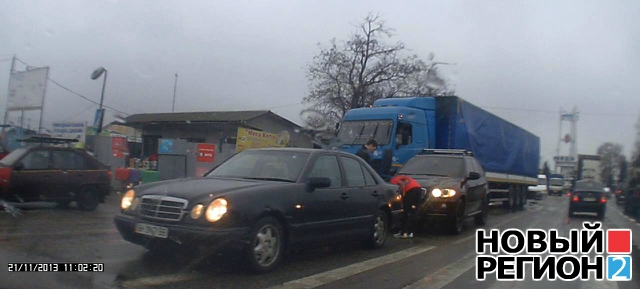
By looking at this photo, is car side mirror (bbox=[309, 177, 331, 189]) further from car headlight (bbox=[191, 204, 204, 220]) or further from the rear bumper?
the rear bumper

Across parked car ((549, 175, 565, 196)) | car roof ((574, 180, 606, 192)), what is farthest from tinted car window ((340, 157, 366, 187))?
parked car ((549, 175, 565, 196))

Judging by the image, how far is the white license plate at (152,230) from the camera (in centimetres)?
587

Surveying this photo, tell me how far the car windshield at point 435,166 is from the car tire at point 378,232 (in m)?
3.45

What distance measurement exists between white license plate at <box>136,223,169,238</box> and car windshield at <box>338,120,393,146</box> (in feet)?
29.9

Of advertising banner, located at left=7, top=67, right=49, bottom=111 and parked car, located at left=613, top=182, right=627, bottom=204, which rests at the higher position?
advertising banner, located at left=7, top=67, right=49, bottom=111

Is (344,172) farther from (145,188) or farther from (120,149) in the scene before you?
(120,149)

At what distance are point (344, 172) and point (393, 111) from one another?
22.8 feet

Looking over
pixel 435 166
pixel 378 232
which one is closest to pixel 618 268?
pixel 378 232

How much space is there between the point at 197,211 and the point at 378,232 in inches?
142

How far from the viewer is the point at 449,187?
1097 cm

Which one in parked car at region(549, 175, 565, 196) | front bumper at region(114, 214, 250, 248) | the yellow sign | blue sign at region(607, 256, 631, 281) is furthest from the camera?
parked car at region(549, 175, 565, 196)

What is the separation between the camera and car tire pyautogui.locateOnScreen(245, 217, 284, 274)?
19.7ft

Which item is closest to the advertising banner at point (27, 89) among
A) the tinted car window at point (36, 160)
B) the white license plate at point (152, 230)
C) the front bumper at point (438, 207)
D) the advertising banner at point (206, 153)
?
the advertising banner at point (206, 153)

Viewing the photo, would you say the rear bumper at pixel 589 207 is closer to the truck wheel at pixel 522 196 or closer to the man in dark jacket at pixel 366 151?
the truck wheel at pixel 522 196
